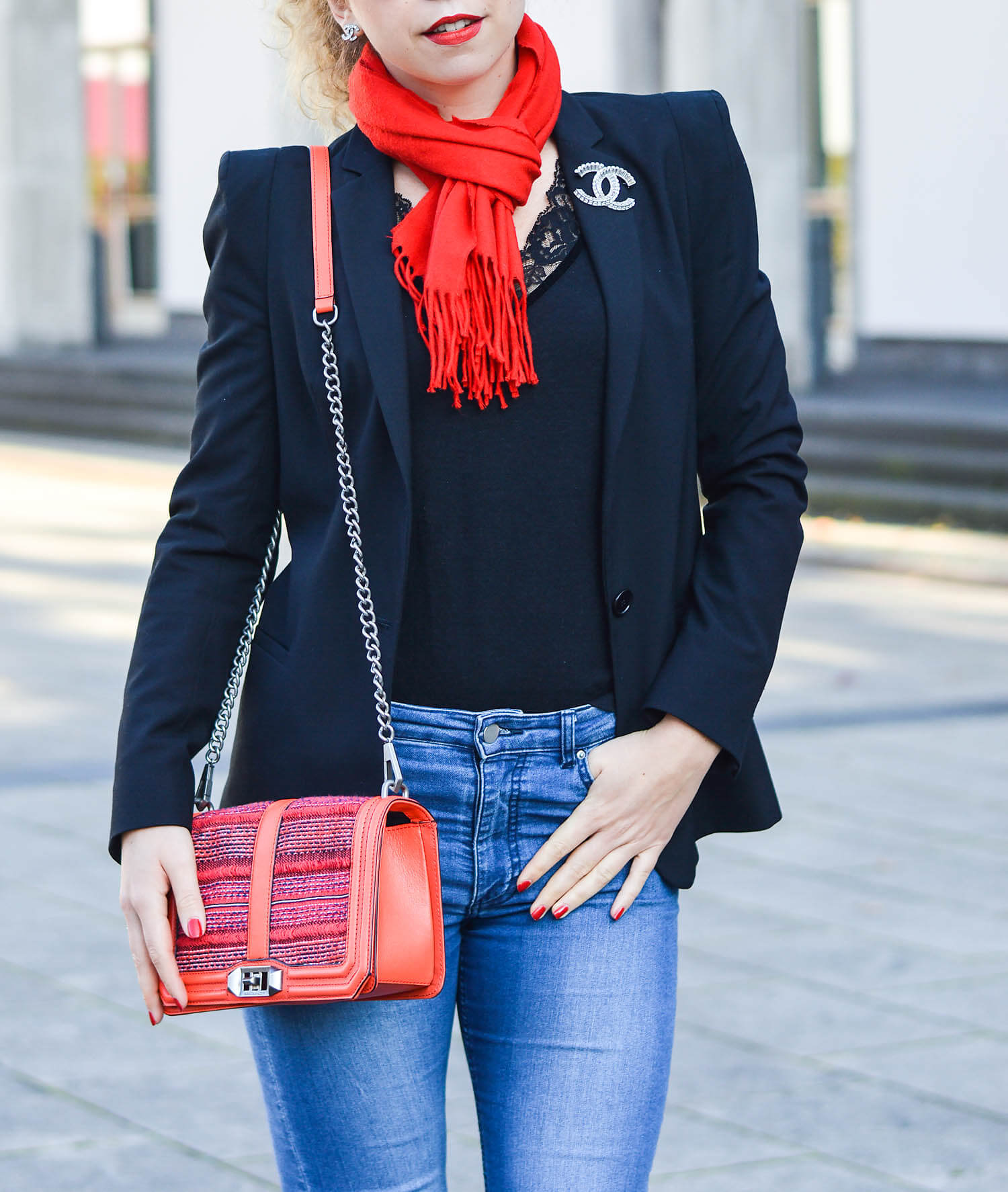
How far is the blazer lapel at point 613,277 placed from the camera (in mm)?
1911

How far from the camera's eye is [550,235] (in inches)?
78.4

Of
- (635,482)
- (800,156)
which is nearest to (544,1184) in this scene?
(635,482)

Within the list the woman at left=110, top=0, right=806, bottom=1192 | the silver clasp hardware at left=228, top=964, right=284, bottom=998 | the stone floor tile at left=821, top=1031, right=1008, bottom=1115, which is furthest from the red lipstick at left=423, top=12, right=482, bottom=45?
the stone floor tile at left=821, top=1031, right=1008, bottom=1115

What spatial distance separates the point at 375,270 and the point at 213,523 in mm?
299

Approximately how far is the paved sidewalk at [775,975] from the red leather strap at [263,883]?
1.59 m

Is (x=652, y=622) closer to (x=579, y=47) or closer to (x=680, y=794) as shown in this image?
(x=680, y=794)

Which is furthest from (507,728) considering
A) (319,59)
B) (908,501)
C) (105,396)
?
(105,396)

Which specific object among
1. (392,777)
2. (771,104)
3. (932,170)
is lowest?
(392,777)

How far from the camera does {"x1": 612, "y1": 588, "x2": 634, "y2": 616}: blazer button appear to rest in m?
1.94

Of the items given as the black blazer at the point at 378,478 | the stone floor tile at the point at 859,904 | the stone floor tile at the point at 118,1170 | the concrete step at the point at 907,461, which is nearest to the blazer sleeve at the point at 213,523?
the black blazer at the point at 378,478

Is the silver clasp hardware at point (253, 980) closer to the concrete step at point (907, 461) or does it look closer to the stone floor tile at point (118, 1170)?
the stone floor tile at point (118, 1170)

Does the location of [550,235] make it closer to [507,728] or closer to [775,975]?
[507,728]

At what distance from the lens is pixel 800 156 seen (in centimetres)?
1391

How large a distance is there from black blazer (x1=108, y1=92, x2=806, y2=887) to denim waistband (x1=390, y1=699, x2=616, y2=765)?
0.13 ft
